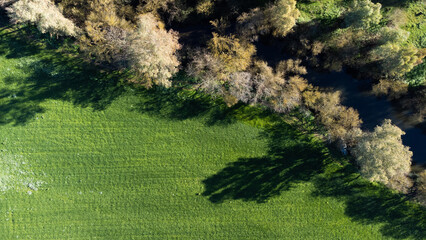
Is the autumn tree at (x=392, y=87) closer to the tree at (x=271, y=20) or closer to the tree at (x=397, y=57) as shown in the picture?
the tree at (x=397, y=57)

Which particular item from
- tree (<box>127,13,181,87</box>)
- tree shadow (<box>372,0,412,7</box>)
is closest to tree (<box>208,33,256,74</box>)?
tree (<box>127,13,181,87</box>)

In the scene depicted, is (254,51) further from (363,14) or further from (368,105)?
(368,105)

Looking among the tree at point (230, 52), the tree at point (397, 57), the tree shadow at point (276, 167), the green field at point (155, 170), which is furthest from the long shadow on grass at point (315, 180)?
the tree at point (397, 57)

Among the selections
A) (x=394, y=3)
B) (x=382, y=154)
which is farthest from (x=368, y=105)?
(x=394, y=3)

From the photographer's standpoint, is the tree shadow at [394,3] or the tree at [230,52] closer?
the tree at [230,52]

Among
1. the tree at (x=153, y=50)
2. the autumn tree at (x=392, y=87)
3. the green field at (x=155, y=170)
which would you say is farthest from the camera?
the green field at (x=155, y=170)

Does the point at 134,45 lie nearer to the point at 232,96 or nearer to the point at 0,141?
the point at 232,96

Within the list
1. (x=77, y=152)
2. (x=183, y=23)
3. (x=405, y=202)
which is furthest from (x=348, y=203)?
(x=77, y=152)
